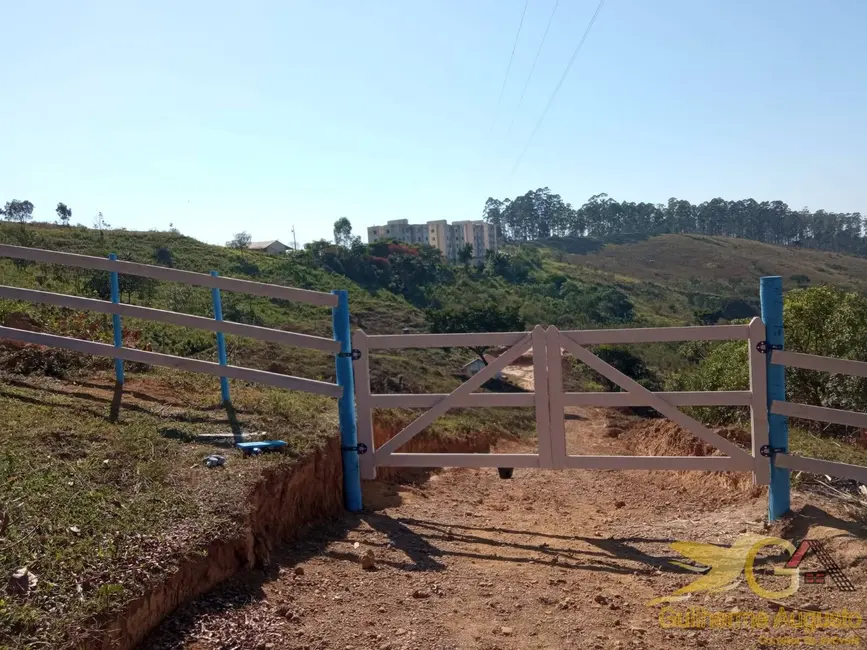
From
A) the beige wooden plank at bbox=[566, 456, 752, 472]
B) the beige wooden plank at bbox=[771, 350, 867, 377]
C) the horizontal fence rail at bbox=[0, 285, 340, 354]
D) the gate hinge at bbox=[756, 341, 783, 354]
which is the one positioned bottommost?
the beige wooden plank at bbox=[566, 456, 752, 472]

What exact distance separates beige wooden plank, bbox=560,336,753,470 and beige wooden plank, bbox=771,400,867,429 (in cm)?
41

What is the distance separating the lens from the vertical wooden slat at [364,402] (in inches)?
231

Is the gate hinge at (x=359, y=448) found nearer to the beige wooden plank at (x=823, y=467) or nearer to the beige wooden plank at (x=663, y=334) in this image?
the beige wooden plank at (x=663, y=334)

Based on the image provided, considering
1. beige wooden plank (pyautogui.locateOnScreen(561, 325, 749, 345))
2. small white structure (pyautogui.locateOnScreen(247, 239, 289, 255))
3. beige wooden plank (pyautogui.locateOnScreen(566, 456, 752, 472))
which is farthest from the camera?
small white structure (pyautogui.locateOnScreen(247, 239, 289, 255))

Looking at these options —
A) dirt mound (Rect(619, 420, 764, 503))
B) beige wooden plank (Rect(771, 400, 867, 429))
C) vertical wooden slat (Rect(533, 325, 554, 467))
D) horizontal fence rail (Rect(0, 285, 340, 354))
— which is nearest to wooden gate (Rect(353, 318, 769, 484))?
vertical wooden slat (Rect(533, 325, 554, 467))

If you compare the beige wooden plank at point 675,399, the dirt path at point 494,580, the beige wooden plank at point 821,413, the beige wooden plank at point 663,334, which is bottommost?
the dirt path at point 494,580

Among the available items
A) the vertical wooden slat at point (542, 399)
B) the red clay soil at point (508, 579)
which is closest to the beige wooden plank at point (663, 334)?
the vertical wooden slat at point (542, 399)

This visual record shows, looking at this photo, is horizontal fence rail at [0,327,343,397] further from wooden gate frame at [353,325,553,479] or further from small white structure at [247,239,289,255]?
small white structure at [247,239,289,255]

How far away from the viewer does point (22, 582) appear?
3316mm

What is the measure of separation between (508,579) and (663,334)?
6.85ft

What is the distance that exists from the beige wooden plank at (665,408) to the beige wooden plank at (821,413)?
16.0 inches

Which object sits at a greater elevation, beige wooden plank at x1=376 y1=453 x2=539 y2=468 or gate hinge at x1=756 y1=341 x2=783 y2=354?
gate hinge at x1=756 y1=341 x2=783 y2=354

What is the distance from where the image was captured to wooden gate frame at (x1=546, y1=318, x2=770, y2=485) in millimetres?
5312

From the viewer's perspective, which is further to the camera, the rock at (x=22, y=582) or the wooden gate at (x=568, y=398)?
the wooden gate at (x=568, y=398)
